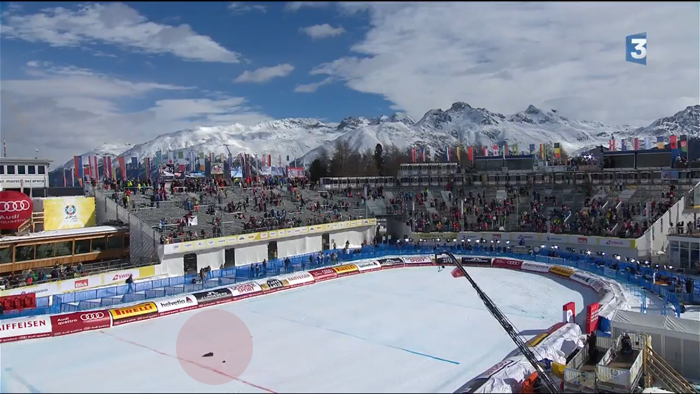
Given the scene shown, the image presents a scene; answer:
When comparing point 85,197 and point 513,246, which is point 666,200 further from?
point 85,197

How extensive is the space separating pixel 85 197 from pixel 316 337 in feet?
78.7

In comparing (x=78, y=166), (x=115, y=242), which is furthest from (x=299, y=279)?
(x=78, y=166)

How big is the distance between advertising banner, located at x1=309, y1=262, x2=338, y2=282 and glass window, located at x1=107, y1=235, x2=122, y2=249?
43.0 feet

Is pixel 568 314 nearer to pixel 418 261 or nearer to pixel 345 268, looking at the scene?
pixel 345 268

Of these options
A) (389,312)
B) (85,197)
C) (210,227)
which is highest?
(85,197)

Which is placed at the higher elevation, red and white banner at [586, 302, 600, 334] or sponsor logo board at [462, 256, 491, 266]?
red and white banner at [586, 302, 600, 334]

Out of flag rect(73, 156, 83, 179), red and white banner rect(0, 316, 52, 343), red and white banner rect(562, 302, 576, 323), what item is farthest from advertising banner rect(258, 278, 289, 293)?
flag rect(73, 156, 83, 179)

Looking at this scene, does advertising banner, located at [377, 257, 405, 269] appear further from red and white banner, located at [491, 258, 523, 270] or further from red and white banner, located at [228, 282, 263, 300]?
red and white banner, located at [228, 282, 263, 300]

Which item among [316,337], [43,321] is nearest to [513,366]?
[316,337]

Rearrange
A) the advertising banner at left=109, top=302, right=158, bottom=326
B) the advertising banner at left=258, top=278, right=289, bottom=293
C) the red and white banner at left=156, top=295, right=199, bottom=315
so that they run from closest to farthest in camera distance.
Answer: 1. the advertising banner at left=109, top=302, right=158, bottom=326
2. the red and white banner at left=156, top=295, right=199, bottom=315
3. the advertising banner at left=258, top=278, right=289, bottom=293

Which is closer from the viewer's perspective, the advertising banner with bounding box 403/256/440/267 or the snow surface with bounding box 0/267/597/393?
the snow surface with bounding box 0/267/597/393

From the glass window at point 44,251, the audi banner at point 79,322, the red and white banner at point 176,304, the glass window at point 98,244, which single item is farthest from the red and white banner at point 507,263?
the glass window at point 44,251

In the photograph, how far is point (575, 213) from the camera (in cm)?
4422

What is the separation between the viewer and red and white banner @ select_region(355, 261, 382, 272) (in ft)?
113
